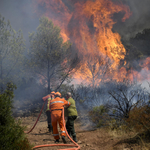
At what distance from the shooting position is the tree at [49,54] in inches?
531

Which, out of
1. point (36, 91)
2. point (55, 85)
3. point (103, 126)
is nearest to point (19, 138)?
point (103, 126)

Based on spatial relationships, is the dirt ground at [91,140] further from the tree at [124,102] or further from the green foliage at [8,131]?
the tree at [124,102]

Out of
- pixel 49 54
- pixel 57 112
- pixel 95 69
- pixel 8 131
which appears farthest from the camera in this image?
pixel 95 69

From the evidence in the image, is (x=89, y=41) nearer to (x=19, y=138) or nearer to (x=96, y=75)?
(x=96, y=75)

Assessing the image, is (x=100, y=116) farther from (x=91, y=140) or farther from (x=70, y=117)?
(x=70, y=117)

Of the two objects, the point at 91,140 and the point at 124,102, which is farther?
the point at 124,102

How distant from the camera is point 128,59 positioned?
31562 mm

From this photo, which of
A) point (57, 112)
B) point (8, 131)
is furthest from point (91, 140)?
point (8, 131)

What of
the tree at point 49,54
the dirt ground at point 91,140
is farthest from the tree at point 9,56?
the dirt ground at point 91,140

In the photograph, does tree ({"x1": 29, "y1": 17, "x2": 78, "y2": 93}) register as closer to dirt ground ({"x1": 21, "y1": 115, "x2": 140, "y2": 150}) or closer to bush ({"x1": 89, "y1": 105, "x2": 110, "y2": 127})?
bush ({"x1": 89, "y1": 105, "x2": 110, "y2": 127})

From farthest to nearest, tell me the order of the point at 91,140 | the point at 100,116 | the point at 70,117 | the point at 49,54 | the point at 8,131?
the point at 49,54
the point at 100,116
the point at 91,140
the point at 70,117
the point at 8,131

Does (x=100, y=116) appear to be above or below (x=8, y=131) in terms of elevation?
below

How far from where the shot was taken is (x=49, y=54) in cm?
1369

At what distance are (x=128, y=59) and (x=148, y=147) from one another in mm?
30061
